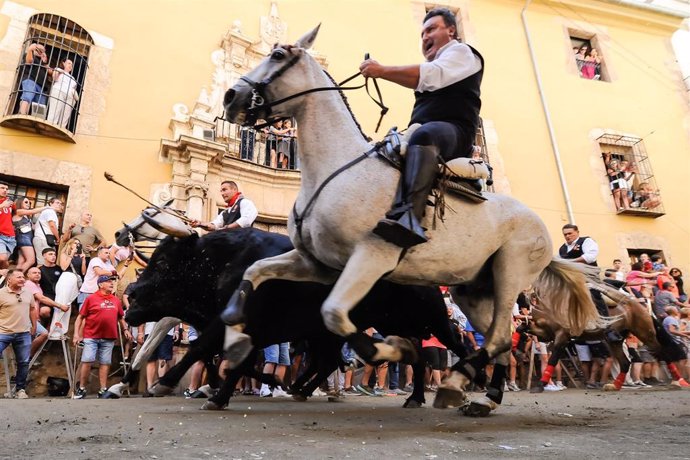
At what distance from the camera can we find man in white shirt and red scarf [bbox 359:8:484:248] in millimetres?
2881

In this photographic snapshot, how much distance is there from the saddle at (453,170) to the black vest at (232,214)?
315 centimetres

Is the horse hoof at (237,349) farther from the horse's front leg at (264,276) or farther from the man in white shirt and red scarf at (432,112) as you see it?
the man in white shirt and red scarf at (432,112)

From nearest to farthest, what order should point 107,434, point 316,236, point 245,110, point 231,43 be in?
point 107,434 → point 316,236 → point 245,110 → point 231,43

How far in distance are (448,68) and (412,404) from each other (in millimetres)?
3093

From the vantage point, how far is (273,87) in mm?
3295

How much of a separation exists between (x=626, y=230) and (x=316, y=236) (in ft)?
51.1

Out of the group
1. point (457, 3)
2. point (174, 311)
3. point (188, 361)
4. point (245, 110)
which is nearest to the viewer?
point (245, 110)

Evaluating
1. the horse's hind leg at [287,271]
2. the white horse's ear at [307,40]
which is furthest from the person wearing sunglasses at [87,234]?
the white horse's ear at [307,40]

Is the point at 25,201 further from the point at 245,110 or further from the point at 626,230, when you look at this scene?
the point at 626,230

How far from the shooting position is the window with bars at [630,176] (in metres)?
15.7

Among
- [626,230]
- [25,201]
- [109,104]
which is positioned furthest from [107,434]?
[626,230]

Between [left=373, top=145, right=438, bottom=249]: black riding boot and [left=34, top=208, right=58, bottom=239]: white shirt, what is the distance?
784cm

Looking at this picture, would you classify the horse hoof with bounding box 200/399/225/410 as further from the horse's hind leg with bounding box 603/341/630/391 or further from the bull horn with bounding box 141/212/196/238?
the horse's hind leg with bounding box 603/341/630/391

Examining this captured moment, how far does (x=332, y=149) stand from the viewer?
326 cm
